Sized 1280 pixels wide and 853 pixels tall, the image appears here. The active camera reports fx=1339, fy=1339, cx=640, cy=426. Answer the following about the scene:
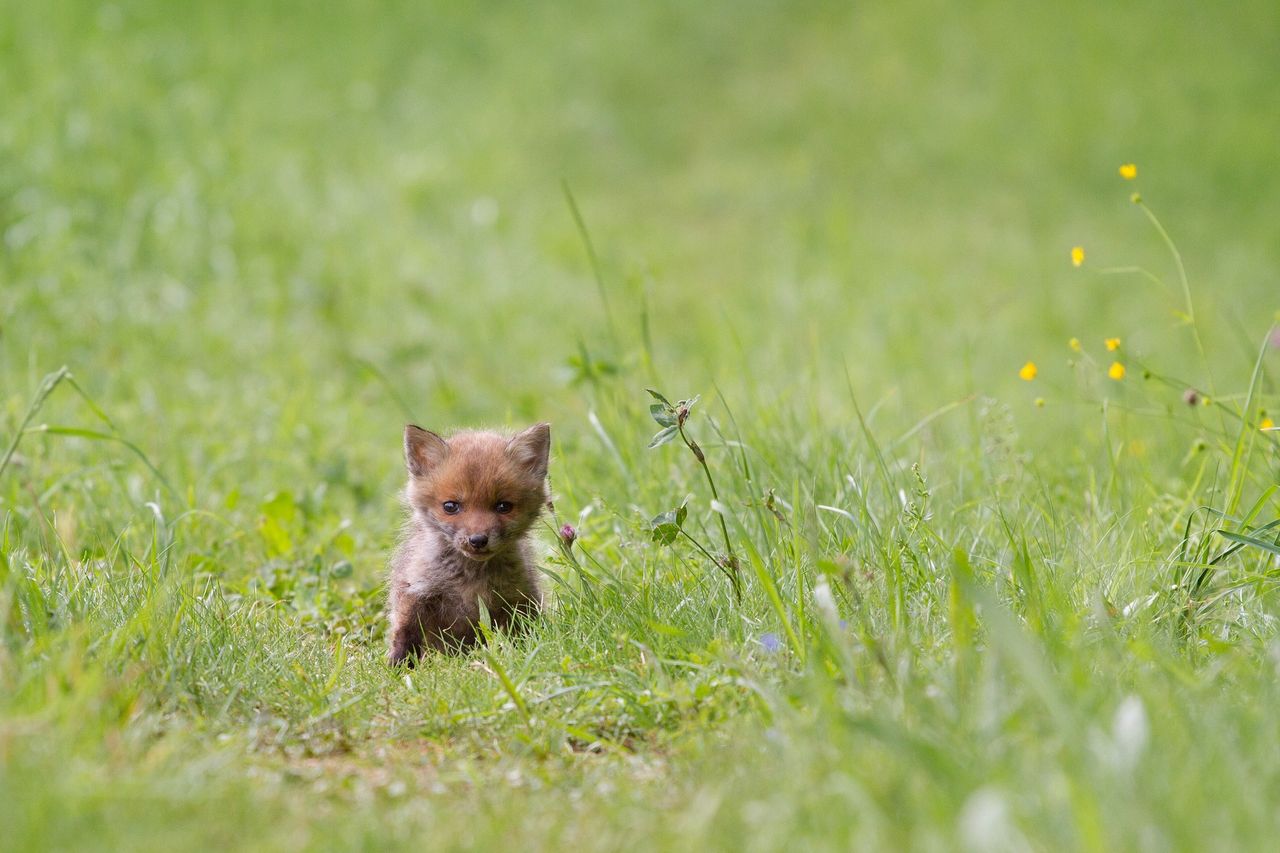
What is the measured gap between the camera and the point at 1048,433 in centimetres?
737

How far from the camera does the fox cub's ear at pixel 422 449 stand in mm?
4758

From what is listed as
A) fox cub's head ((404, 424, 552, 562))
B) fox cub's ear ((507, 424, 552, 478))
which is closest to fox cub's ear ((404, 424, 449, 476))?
fox cub's head ((404, 424, 552, 562))

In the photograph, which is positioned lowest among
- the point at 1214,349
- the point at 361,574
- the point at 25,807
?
the point at 1214,349

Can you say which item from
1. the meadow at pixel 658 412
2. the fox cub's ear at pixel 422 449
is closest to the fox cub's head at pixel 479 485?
the fox cub's ear at pixel 422 449

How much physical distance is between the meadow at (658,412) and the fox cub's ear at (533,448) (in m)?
0.35

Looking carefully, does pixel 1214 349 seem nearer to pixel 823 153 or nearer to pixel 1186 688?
pixel 823 153

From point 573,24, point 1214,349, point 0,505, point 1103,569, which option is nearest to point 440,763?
point 1103,569

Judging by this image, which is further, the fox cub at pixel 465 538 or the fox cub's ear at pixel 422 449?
the fox cub's ear at pixel 422 449

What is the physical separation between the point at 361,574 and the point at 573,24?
12546 mm

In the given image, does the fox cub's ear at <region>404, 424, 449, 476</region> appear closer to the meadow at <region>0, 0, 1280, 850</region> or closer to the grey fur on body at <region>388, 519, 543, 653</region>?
the grey fur on body at <region>388, 519, 543, 653</region>

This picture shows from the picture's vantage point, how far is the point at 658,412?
4164 mm

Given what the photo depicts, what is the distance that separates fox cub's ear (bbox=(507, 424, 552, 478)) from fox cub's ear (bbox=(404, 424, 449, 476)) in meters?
0.24

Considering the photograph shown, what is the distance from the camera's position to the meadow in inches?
113

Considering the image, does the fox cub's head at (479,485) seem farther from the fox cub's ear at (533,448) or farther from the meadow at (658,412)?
the meadow at (658,412)
